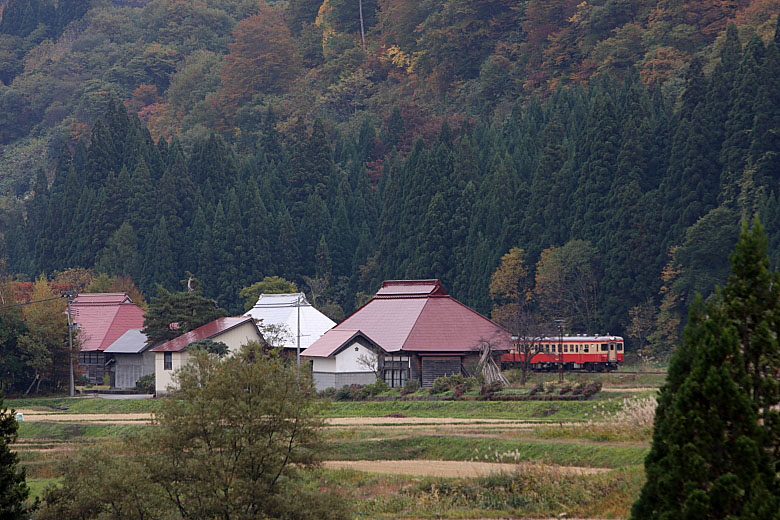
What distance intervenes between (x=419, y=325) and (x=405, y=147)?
169 feet

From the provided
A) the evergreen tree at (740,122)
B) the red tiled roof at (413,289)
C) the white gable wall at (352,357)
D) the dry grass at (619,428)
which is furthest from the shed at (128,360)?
the dry grass at (619,428)

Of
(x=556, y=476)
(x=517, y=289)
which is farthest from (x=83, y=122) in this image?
(x=556, y=476)

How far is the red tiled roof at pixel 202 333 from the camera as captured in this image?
55.8 m

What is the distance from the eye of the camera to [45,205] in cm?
10469

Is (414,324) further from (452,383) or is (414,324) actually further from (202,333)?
(202,333)

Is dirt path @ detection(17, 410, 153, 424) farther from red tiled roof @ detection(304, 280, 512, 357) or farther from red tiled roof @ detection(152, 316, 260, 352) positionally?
red tiled roof @ detection(304, 280, 512, 357)

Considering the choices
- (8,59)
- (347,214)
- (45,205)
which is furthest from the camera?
(8,59)

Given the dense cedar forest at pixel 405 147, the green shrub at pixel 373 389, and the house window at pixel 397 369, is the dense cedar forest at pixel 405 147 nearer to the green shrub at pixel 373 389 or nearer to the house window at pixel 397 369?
the house window at pixel 397 369

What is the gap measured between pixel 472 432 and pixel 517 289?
3925 cm

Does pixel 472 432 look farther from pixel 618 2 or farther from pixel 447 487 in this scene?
pixel 618 2

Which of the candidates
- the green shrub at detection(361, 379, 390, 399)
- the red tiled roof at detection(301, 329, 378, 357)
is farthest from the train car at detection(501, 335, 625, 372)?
the green shrub at detection(361, 379, 390, 399)

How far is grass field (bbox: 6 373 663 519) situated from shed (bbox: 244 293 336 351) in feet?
54.5

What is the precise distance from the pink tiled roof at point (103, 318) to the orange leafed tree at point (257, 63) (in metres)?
56.6

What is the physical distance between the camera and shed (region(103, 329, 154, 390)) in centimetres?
6309
